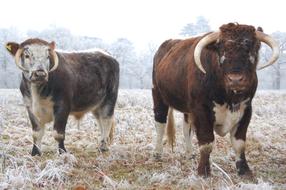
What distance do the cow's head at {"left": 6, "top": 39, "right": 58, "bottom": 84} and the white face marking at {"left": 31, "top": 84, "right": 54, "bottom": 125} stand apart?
11.8 inches

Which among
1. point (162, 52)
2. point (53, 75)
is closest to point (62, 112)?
point (53, 75)

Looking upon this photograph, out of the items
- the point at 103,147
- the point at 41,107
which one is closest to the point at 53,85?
the point at 41,107

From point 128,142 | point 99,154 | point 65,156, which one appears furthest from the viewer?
point 128,142

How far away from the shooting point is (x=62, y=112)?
7.97 metres

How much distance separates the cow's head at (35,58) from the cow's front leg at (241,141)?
3.07 meters

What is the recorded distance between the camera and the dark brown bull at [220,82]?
5605 millimetres

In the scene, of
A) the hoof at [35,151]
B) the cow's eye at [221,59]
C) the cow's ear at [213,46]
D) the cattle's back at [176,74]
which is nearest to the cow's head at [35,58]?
the hoof at [35,151]

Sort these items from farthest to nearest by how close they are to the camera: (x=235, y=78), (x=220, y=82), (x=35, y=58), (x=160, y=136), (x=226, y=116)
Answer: (x=160, y=136)
(x=35, y=58)
(x=226, y=116)
(x=220, y=82)
(x=235, y=78)

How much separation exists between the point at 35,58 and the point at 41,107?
834 millimetres

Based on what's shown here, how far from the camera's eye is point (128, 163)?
7.46 m

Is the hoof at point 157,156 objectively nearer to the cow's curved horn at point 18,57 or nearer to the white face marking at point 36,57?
the white face marking at point 36,57

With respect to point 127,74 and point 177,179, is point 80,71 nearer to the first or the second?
point 177,179

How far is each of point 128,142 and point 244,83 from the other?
4999mm

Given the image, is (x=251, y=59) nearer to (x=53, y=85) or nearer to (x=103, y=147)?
(x=53, y=85)
